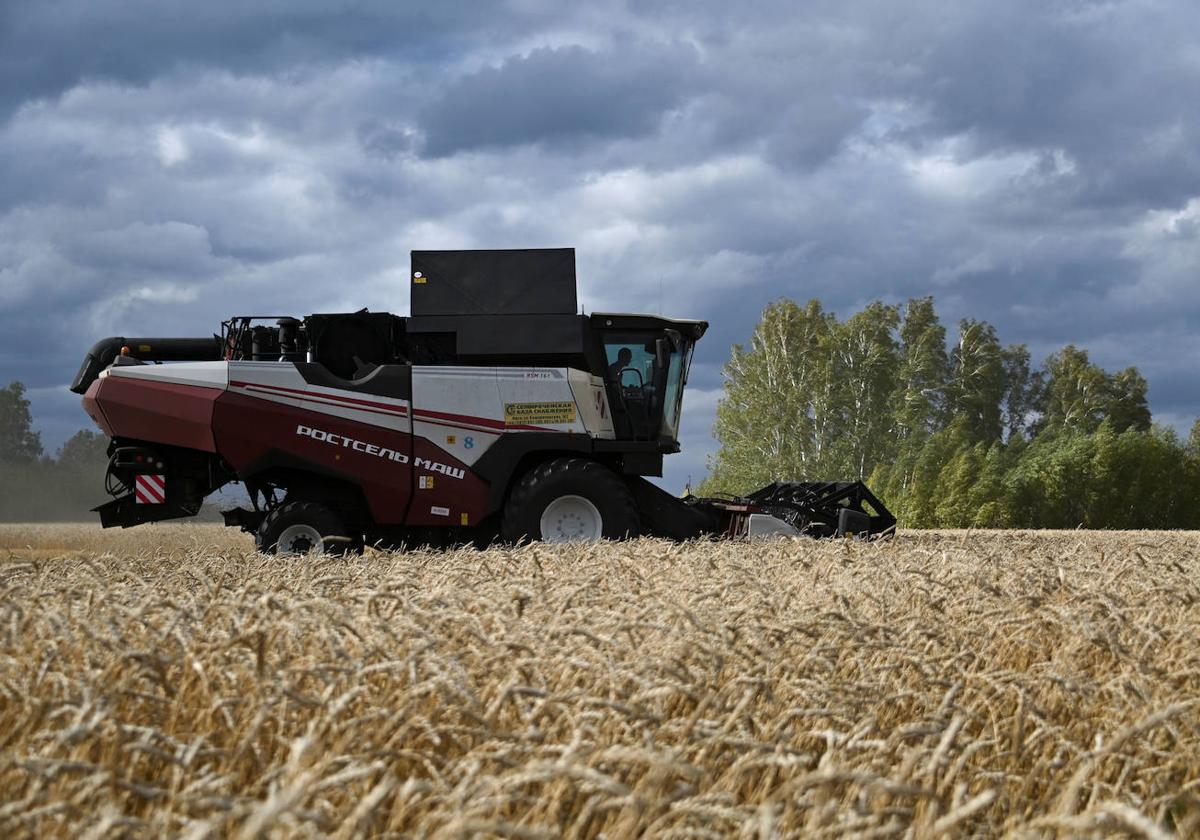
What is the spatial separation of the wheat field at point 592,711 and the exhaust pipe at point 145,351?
9305 mm

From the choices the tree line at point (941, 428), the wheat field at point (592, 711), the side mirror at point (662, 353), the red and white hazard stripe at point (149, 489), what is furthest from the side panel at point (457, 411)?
the tree line at point (941, 428)

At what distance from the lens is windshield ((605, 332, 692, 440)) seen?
532 inches

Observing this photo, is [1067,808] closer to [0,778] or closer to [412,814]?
[412,814]

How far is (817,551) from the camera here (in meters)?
8.55

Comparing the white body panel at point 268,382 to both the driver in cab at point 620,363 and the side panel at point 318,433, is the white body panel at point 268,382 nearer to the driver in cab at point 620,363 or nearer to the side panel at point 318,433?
the side panel at point 318,433

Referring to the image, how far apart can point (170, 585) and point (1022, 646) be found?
382 cm

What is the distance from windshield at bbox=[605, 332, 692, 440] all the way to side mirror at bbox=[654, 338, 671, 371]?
0.07ft

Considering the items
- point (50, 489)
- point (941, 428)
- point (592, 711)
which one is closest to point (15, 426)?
point (50, 489)

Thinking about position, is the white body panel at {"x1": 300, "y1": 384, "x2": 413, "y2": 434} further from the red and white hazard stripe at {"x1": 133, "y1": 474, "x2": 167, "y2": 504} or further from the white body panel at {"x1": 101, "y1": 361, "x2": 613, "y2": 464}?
the red and white hazard stripe at {"x1": 133, "y1": 474, "x2": 167, "y2": 504}

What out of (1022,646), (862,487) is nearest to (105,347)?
(862,487)

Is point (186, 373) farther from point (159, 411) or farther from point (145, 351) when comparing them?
point (145, 351)

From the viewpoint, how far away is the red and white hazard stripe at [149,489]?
12.5 metres

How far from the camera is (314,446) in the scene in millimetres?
12523

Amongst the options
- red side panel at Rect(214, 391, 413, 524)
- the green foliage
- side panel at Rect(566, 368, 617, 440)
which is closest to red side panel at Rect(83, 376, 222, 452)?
red side panel at Rect(214, 391, 413, 524)
